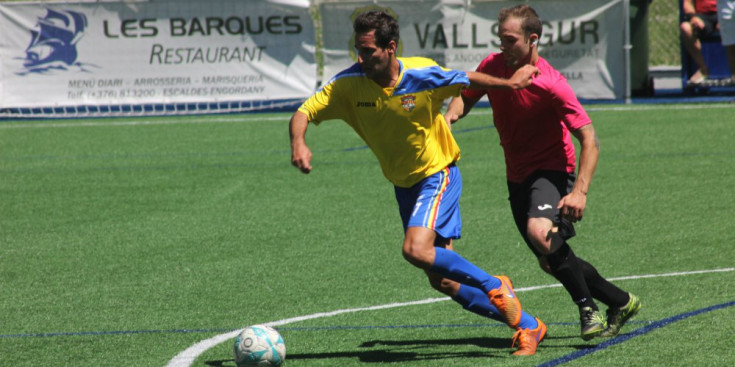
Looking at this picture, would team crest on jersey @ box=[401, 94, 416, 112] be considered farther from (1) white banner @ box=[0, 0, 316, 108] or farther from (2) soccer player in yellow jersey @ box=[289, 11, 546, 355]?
(1) white banner @ box=[0, 0, 316, 108]

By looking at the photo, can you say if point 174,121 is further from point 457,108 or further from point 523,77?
point 523,77

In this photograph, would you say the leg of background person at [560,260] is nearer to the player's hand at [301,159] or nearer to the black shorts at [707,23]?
the player's hand at [301,159]

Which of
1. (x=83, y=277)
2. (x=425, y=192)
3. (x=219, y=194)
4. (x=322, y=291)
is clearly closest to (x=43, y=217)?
(x=219, y=194)

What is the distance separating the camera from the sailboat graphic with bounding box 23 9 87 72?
16609 mm

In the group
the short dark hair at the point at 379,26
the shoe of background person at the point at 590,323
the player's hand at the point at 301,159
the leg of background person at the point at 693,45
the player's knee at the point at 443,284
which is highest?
the short dark hair at the point at 379,26

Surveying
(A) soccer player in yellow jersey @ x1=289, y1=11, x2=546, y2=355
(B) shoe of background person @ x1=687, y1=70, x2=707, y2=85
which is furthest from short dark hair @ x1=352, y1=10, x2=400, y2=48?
(B) shoe of background person @ x1=687, y1=70, x2=707, y2=85

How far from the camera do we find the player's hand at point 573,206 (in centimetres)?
516

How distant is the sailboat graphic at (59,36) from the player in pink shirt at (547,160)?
1222 centimetres

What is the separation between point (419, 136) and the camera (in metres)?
5.54

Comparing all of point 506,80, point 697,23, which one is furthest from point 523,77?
point 697,23

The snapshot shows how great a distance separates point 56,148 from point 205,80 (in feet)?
10.2

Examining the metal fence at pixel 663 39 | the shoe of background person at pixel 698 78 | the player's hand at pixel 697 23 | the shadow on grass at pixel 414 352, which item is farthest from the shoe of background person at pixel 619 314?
the metal fence at pixel 663 39

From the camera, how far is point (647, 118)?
1459 cm

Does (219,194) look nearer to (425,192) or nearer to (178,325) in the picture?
(178,325)
